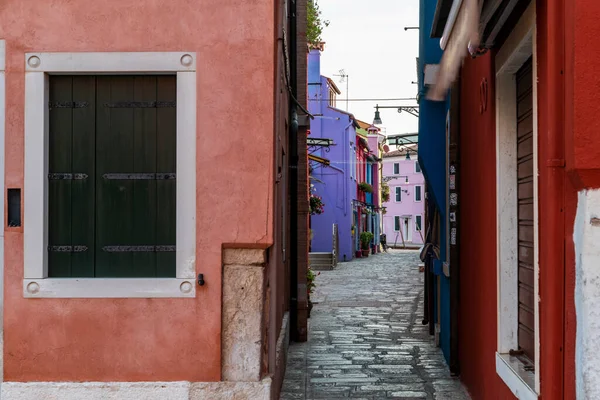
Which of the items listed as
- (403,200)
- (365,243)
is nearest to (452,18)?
(365,243)

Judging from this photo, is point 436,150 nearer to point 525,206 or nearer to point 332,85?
point 525,206

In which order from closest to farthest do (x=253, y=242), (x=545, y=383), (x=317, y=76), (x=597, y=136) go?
(x=597, y=136) → (x=545, y=383) → (x=253, y=242) → (x=317, y=76)

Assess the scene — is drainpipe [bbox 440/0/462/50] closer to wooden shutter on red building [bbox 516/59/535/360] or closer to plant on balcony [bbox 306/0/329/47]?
wooden shutter on red building [bbox 516/59/535/360]

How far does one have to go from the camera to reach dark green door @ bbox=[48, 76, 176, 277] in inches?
211

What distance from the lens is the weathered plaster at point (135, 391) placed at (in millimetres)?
5148

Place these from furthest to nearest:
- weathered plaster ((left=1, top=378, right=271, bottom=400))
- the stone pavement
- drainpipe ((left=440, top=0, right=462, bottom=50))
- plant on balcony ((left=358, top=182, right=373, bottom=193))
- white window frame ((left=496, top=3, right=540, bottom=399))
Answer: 1. plant on balcony ((left=358, top=182, right=373, bottom=193))
2. the stone pavement
3. weathered plaster ((left=1, top=378, right=271, bottom=400))
4. white window frame ((left=496, top=3, right=540, bottom=399))
5. drainpipe ((left=440, top=0, right=462, bottom=50))

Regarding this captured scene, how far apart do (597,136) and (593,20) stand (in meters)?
0.48

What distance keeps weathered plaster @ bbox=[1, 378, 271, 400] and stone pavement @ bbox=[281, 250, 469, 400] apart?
6.37 ft

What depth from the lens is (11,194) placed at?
530 cm

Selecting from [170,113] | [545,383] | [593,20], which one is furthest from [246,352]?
[593,20]

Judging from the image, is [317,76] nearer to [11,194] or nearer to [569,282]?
[11,194]

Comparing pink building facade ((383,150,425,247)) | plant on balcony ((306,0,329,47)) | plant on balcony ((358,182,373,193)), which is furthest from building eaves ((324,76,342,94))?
pink building facade ((383,150,425,247))

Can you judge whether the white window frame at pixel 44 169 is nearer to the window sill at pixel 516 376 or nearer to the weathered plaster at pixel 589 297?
the window sill at pixel 516 376

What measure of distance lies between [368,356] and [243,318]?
4095 millimetres
